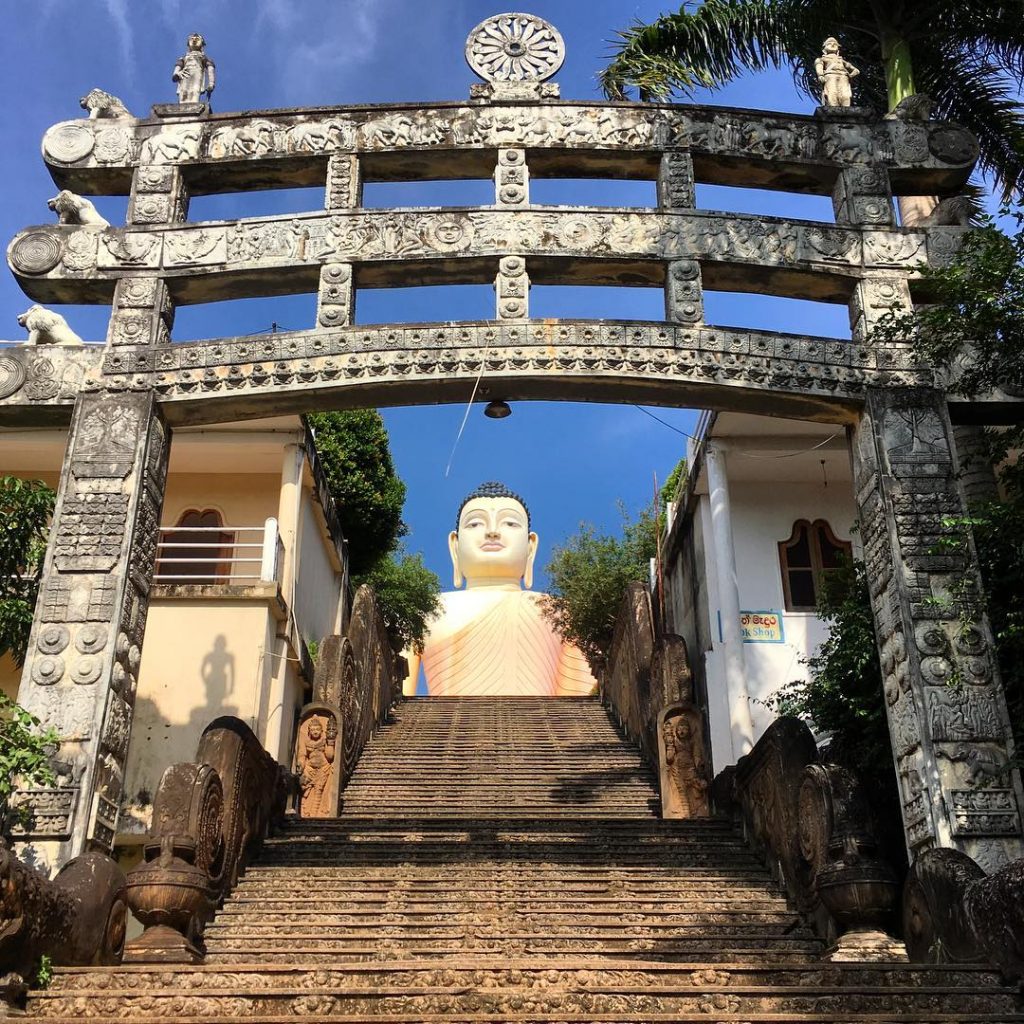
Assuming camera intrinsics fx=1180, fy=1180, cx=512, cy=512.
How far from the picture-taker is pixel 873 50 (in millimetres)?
13781

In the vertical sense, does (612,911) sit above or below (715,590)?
below

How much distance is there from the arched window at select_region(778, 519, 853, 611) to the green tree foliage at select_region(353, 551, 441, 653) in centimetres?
891

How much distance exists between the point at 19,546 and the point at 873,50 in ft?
35.7

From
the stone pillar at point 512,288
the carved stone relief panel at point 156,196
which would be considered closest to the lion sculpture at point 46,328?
the carved stone relief panel at point 156,196

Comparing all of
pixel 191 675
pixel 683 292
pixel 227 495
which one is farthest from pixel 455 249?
pixel 227 495

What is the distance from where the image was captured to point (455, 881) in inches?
330

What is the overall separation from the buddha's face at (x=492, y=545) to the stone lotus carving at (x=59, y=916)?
20589 millimetres

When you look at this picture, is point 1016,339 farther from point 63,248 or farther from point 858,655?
point 63,248

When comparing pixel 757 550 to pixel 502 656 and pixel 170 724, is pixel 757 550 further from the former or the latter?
pixel 502 656

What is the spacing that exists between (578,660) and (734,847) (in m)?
16.0

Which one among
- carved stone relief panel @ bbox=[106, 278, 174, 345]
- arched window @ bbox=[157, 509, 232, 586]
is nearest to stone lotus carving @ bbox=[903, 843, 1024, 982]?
carved stone relief panel @ bbox=[106, 278, 174, 345]

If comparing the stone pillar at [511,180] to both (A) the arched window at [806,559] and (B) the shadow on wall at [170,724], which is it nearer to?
(B) the shadow on wall at [170,724]

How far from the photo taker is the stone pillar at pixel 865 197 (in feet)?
31.3

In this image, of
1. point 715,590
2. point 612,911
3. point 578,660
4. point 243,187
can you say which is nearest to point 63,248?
point 243,187
